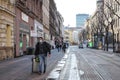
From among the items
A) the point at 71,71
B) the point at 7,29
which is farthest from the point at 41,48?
→ the point at 7,29

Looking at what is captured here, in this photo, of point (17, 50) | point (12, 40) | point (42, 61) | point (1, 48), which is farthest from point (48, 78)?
Result: point (17, 50)

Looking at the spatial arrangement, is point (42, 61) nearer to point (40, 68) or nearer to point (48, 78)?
point (40, 68)

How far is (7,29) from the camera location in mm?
37500

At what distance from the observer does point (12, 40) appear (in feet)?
127

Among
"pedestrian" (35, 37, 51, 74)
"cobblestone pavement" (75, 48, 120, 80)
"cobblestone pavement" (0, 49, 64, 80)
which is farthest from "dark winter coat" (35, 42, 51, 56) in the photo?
"cobblestone pavement" (75, 48, 120, 80)

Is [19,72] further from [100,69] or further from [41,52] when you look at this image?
[100,69]

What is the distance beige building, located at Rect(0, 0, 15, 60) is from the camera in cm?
Answer: 3416

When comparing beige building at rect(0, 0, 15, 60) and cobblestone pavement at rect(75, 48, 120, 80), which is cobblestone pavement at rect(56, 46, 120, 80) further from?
beige building at rect(0, 0, 15, 60)

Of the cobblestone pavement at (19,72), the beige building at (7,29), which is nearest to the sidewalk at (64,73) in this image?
the cobblestone pavement at (19,72)

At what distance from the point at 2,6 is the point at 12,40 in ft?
19.0

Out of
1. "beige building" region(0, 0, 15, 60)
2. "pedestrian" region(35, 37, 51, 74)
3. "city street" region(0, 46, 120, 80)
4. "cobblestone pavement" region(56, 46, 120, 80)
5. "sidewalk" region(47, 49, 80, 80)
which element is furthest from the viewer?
"beige building" region(0, 0, 15, 60)

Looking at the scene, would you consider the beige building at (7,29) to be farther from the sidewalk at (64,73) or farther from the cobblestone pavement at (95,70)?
the sidewalk at (64,73)

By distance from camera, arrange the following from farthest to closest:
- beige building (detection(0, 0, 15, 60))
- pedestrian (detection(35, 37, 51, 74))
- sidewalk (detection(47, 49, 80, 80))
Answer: beige building (detection(0, 0, 15, 60)) → pedestrian (detection(35, 37, 51, 74)) → sidewalk (detection(47, 49, 80, 80))

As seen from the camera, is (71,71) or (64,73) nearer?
(64,73)
